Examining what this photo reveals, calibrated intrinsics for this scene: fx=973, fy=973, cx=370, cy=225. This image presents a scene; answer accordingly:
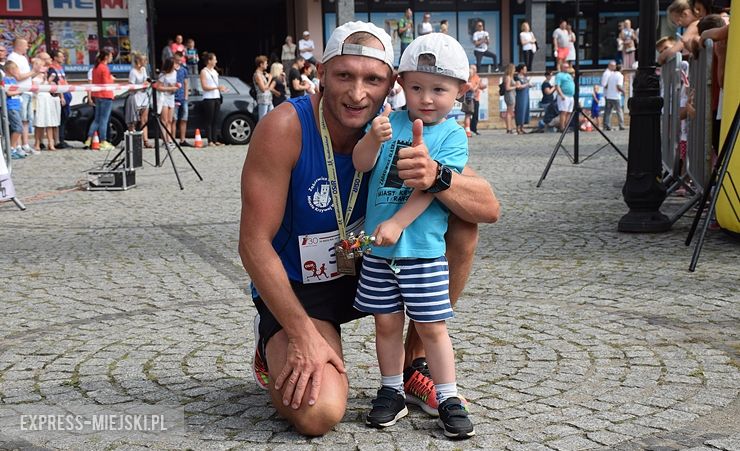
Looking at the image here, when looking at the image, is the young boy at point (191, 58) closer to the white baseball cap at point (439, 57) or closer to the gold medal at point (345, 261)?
the gold medal at point (345, 261)

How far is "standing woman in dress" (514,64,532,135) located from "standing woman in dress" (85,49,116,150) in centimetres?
1051

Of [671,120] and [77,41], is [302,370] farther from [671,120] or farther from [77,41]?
[77,41]

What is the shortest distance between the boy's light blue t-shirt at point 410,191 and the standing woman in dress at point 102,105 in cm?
1665

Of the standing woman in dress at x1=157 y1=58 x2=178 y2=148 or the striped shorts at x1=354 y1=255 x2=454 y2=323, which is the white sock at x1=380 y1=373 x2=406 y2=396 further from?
the standing woman in dress at x1=157 y1=58 x2=178 y2=148

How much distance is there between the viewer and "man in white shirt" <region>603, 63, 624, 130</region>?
24.8 metres

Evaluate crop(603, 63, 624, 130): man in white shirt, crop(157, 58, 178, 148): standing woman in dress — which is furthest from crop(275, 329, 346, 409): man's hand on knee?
crop(603, 63, 624, 130): man in white shirt

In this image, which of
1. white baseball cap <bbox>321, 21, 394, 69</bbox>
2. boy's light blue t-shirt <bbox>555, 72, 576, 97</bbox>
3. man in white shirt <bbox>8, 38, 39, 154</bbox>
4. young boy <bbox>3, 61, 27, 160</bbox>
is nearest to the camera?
white baseball cap <bbox>321, 21, 394, 69</bbox>

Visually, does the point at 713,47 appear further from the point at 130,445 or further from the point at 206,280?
the point at 130,445

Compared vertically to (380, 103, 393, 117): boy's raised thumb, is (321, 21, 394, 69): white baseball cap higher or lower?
higher

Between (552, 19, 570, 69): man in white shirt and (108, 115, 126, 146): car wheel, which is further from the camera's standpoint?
(552, 19, 570, 69): man in white shirt

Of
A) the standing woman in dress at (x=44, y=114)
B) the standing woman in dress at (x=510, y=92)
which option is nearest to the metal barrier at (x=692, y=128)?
the standing woman in dress at (x=44, y=114)

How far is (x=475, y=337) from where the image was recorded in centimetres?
497

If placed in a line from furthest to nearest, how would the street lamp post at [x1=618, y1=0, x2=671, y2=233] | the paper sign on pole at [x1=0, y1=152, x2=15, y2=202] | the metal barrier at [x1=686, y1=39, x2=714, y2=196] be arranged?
the paper sign on pole at [x1=0, y1=152, x2=15, y2=202] < the metal barrier at [x1=686, y1=39, x2=714, y2=196] < the street lamp post at [x1=618, y1=0, x2=671, y2=233]

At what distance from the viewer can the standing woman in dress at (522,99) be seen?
25.4 m
